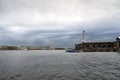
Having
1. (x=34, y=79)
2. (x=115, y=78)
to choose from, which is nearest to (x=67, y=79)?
(x=34, y=79)

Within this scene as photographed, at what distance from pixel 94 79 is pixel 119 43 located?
150195mm

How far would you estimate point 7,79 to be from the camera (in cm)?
3406

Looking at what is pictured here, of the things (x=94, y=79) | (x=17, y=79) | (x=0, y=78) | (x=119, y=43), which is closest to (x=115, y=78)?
(x=94, y=79)

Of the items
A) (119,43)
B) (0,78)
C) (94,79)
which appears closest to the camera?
(94,79)

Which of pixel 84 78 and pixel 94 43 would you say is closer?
pixel 84 78

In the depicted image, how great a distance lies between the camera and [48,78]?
34.5 m

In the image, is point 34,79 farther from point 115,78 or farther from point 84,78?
point 115,78

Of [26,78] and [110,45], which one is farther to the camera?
[110,45]

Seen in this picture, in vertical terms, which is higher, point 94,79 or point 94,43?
point 94,43

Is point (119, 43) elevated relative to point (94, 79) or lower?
elevated

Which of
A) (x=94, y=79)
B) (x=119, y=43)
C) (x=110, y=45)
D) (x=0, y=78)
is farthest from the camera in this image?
(x=110, y=45)

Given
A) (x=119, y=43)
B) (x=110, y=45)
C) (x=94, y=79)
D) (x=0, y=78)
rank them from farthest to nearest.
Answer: (x=110, y=45)
(x=119, y=43)
(x=0, y=78)
(x=94, y=79)

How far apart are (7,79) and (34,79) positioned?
5.10 m

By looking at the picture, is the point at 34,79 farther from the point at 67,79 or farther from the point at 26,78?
the point at 67,79
